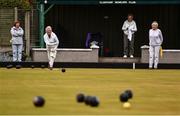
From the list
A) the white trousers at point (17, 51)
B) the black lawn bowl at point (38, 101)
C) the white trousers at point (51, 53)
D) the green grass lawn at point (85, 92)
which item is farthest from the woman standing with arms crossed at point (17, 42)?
the black lawn bowl at point (38, 101)

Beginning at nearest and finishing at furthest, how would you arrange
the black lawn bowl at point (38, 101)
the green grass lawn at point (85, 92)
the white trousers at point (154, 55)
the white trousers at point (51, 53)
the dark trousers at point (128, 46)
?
1. the black lawn bowl at point (38, 101)
2. the green grass lawn at point (85, 92)
3. the white trousers at point (51, 53)
4. the white trousers at point (154, 55)
5. the dark trousers at point (128, 46)

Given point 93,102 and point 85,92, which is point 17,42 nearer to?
point 85,92

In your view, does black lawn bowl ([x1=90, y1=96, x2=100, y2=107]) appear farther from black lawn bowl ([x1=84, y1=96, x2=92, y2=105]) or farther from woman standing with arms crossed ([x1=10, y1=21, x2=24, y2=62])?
woman standing with arms crossed ([x1=10, y1=21, x2=24, y2=62])

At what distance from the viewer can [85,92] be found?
13.2 meters

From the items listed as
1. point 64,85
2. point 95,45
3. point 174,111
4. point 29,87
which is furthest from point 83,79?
point 95,45

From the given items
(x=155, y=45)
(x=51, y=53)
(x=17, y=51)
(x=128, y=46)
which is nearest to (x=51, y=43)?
(x=51, y=53)

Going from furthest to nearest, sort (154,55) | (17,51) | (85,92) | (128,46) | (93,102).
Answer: (128,46) → (17,51) → (154,55) → (85,92) → (93,102)

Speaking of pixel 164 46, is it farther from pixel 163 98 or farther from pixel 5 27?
pixel 163 98

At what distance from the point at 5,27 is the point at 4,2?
275cm

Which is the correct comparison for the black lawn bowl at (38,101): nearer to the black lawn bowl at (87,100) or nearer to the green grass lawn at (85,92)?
the green grass lawn at (85,92)

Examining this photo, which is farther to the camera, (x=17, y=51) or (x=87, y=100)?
(x=17, y=51)

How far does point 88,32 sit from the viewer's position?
28.9m

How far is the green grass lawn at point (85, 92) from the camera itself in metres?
10.6

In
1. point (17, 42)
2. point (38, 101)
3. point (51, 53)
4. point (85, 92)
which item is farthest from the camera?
point (17, 42)
